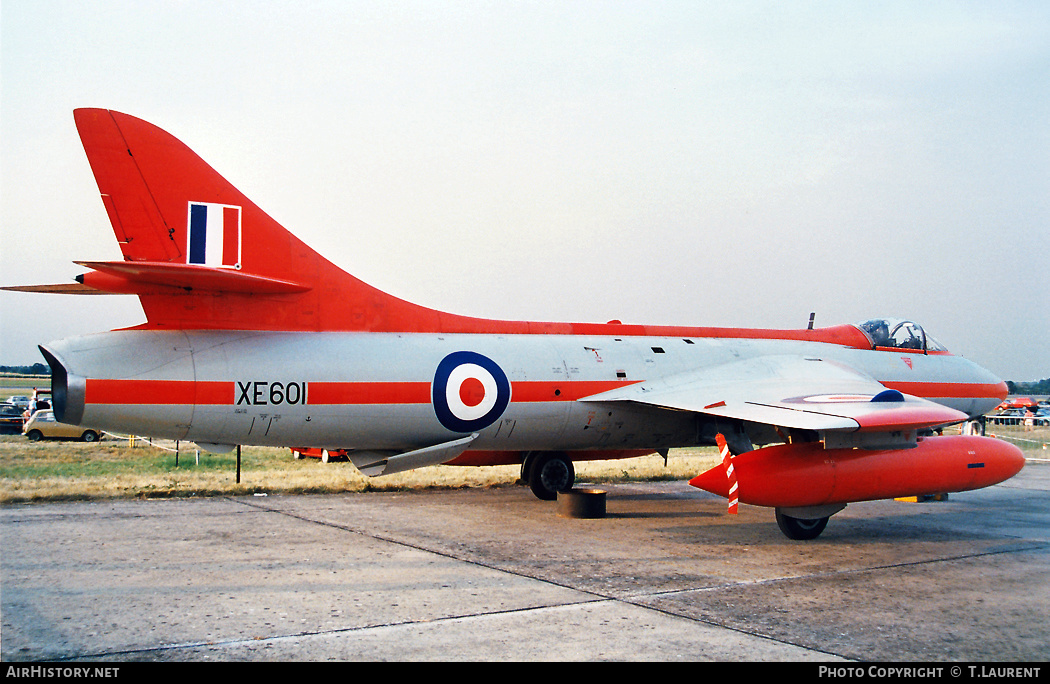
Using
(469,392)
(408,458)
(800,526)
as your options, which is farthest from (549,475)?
(800,526)

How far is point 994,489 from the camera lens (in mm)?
16672

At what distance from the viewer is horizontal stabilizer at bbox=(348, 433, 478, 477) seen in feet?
32.2

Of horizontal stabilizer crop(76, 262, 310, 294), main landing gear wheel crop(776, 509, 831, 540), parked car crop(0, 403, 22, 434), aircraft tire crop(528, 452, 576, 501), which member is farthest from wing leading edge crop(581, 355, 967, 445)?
parked car crop(0, 403, 22, 434)

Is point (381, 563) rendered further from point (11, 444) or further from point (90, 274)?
point (11, 444)

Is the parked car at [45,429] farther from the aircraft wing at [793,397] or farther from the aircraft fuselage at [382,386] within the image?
the aircraft wing at [793,397]

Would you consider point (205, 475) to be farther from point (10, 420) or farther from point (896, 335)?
point (10, 420)

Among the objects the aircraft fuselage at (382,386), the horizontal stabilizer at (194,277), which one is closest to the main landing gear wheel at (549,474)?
the aircraft fuselage at (382,386)

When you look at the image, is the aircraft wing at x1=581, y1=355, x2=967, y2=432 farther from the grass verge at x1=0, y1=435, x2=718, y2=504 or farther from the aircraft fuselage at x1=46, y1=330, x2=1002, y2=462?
the grass verge at x1=0, y1=435, x2=718, y2=504

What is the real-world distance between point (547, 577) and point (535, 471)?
5.77 m

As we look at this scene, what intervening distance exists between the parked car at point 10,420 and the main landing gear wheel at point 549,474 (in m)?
28.9

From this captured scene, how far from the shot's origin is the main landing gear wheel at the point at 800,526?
34.0 feet

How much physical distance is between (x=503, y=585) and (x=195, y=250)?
4.82m

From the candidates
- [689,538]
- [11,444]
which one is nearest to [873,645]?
[689,538]

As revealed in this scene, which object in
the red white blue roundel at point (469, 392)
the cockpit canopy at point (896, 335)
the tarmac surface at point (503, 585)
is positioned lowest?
the tarmac surface at point (503, 585)
